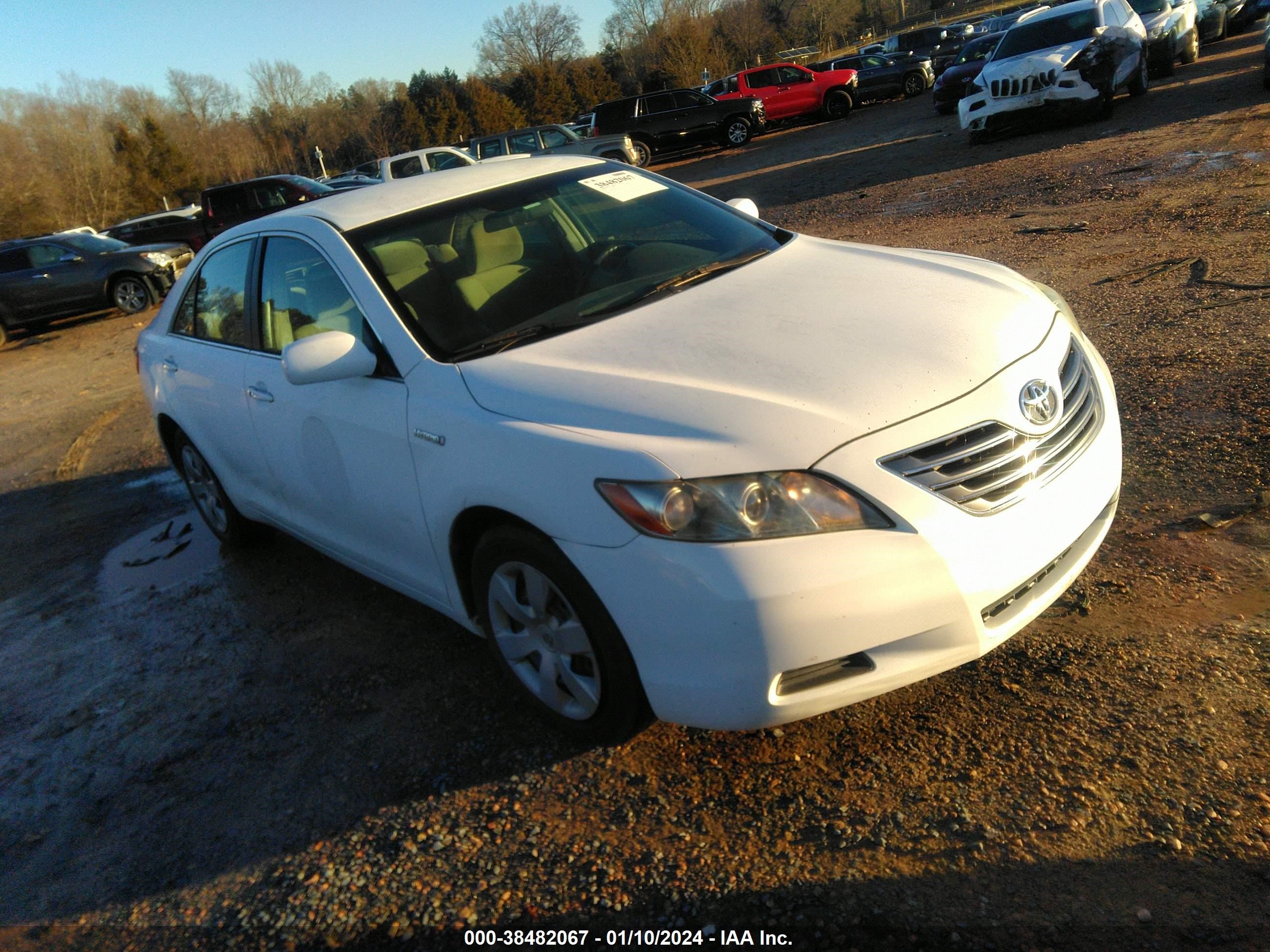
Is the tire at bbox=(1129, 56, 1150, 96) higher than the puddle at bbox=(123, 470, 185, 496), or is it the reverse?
the tire at bbox=(1129, 56, 1150, 96)

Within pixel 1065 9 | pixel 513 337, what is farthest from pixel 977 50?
pixel 513 337

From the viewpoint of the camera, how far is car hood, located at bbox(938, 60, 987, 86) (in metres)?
21.1

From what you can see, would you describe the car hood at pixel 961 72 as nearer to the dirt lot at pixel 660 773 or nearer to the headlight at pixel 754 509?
the dirt lot at pixel 660 773

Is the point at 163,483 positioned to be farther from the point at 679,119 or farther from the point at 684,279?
the point at 679,119

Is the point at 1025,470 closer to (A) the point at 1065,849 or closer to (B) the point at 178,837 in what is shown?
(A) the point at 1065,849

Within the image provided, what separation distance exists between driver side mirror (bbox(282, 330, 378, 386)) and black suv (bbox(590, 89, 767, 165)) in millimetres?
24970

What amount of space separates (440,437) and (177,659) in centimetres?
208

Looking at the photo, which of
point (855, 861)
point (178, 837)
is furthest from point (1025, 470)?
point (178, 837)

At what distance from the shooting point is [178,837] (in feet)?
10.0

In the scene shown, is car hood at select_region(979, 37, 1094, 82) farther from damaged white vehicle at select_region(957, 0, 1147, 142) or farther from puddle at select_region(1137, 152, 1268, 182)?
puddle at select_region(1137, 152, 1268, 182)

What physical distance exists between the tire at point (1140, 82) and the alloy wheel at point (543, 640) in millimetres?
16061

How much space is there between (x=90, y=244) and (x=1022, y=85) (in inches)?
615

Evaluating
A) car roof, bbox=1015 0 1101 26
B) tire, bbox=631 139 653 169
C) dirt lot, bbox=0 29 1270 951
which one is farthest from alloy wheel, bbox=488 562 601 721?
tire, bbox=631 139 653 169

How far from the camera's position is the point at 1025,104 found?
1429 centimetres
